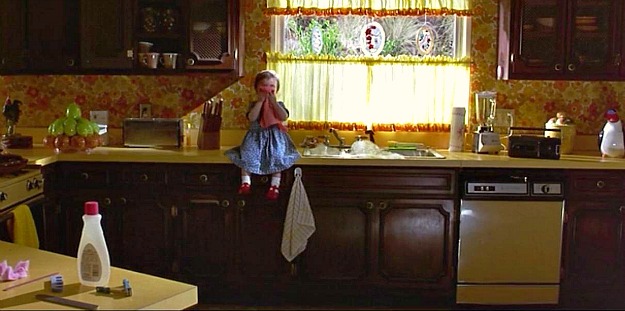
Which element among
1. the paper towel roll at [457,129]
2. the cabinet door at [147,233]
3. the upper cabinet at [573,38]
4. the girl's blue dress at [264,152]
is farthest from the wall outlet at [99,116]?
the upper cabinet at [573,38]

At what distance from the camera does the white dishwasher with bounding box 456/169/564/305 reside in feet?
12.0

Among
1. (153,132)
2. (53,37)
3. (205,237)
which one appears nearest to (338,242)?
(205,237)

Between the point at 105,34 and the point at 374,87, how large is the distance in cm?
158

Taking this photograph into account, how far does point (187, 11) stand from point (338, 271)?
1.67 m

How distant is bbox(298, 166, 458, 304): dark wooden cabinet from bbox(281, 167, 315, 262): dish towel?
52 millimetres

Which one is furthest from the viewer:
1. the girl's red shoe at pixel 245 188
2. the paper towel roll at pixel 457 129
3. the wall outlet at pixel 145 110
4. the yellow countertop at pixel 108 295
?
the wall outlet at pixel 145 110

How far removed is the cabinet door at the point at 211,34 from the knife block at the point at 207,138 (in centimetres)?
34

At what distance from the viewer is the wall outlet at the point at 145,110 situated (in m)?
4.36

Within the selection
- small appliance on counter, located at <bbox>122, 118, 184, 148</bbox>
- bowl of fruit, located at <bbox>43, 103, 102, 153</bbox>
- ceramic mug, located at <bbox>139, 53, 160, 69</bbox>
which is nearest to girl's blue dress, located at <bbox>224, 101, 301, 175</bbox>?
small appliance on counter, located at <bbox>122, 118, 184, 148</bbox>

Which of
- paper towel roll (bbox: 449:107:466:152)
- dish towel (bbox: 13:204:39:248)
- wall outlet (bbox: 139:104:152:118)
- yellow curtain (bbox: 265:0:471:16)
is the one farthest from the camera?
wall outlet (bbox: 139:104:152:118)

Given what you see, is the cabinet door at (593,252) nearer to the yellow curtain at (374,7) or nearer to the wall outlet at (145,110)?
the yellow curtain at (374,7)

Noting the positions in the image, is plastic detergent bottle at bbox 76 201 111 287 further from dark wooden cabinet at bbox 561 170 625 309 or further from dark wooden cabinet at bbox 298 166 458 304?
dark wooden cabinet at bbox 561 170 625 309

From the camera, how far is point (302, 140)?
4328 mm

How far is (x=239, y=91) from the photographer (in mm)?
4336
